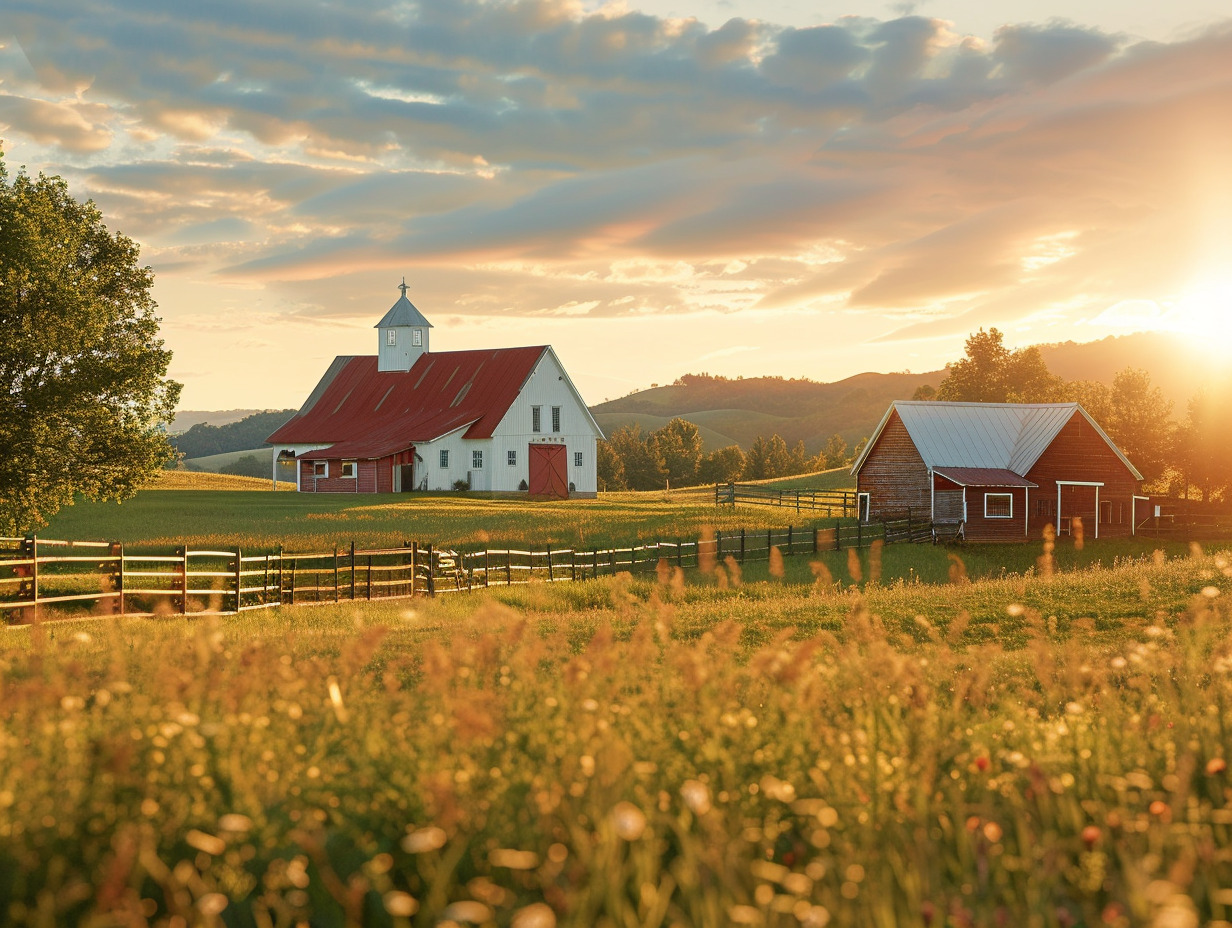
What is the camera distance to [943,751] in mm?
6668

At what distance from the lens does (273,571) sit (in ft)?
79.0

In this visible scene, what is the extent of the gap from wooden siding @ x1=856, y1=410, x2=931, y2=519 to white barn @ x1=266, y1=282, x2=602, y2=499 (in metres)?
16.8

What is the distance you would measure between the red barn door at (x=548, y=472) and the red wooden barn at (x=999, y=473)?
16.8 m

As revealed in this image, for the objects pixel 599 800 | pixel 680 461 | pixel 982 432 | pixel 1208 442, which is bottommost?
pixel 599 800

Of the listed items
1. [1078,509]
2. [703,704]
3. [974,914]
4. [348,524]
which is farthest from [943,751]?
[1078,509]

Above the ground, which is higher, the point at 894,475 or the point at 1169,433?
the point at 1169,433

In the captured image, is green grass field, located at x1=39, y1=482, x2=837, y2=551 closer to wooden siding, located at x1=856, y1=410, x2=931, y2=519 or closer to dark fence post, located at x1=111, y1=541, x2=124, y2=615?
wooden siding, located at x1=856, y1=410, x2=931, y2=519

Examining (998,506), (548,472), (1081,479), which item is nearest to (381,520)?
(548,472)

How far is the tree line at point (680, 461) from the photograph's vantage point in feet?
403

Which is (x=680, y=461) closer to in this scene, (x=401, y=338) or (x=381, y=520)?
(x=401, y=338)

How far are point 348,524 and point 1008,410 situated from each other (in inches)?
1303

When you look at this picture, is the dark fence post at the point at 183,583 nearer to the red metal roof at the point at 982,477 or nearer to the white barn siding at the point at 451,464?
the red metal roof at the point at 982,477

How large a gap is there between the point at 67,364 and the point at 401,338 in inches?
1669

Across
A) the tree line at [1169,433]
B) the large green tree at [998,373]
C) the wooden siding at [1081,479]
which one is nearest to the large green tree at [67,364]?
the wooden siding at [1081,479]
